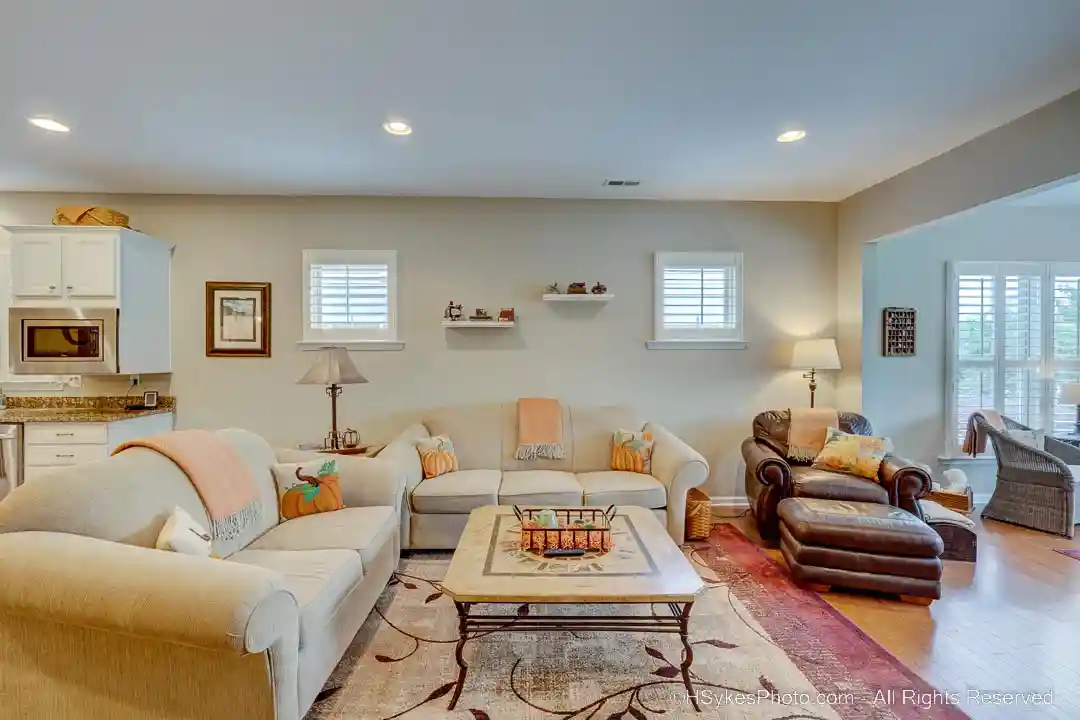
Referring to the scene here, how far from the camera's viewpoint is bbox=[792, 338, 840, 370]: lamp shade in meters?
4.15

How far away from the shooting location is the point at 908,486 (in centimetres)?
337

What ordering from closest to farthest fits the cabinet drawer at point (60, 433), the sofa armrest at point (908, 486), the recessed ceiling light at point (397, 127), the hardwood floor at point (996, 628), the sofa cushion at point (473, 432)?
the hardwood floor at point (996, 628)
the recessed ceiling light at point (397, 127)
the sofa armrest at point (908, 486)
the cabinet drawer at point (60, 433)
the sofa cushion at point (473, 432)

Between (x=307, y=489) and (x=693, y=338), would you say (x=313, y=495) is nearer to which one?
(x=307, y=489)

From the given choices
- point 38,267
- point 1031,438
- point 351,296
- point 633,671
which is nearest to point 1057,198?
point 1031,438

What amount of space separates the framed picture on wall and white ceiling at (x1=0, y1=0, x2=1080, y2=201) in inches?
36.9

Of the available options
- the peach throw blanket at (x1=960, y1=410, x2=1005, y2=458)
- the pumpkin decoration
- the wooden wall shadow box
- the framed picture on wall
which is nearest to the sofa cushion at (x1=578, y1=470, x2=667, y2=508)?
the pumpkin decoration

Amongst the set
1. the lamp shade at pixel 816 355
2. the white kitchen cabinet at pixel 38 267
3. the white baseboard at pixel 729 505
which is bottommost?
the white baseboard at pixel 729 505

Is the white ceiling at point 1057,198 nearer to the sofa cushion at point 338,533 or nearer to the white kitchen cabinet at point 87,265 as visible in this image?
the sofa cushion at point 338,533

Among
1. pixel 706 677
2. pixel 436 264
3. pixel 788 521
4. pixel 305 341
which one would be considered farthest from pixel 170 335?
pixel 788 521

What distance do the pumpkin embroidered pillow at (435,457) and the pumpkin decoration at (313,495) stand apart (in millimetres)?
790

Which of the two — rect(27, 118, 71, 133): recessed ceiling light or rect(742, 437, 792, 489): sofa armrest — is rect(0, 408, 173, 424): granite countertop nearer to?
rect(27, 118, 71, 133): recessed ceiling light

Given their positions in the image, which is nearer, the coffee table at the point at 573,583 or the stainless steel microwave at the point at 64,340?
the coffee table at the point at 573,583

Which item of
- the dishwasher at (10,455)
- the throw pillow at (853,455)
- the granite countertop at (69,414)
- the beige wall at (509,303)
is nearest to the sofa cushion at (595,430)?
the beige wall at (509,303)

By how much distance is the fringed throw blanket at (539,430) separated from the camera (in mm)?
4043
